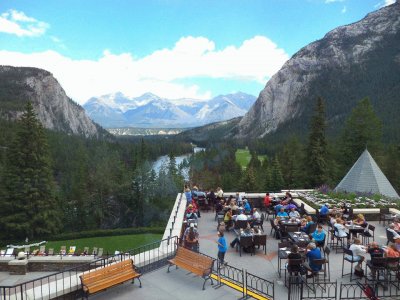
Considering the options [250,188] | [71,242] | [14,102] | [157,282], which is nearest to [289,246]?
[157,282]

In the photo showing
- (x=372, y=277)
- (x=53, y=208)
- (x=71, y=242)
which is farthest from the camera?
(x=53, y=208)

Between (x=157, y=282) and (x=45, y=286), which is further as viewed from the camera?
(x=157, y=282)

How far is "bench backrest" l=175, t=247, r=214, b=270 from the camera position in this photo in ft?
40.9

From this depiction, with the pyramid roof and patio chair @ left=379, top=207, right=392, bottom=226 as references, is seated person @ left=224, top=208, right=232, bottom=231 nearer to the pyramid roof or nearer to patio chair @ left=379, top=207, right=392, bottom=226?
patio chair @ left=379, top=207, right=392, bottom=226

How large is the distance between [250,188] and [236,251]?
51.3m

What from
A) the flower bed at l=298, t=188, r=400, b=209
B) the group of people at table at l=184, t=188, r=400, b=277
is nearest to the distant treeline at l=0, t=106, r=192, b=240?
the group of people at table at l=184, t=188, r=400, b=277

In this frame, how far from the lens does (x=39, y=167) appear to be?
49.5 meters

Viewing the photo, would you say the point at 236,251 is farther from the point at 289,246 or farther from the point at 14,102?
the point at 14,102

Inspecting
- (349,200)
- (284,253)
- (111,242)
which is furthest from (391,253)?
(111,242)

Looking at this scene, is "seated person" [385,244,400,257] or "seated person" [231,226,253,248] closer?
"seated person" [385,244,400,257]

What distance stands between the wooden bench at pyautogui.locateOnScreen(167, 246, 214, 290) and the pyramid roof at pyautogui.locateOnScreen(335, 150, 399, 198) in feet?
54.8

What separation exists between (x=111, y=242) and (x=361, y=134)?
3374 cm

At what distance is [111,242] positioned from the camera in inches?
1836

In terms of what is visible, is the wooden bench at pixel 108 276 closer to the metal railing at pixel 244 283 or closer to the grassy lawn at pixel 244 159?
the metal railing at pixel 244 283
